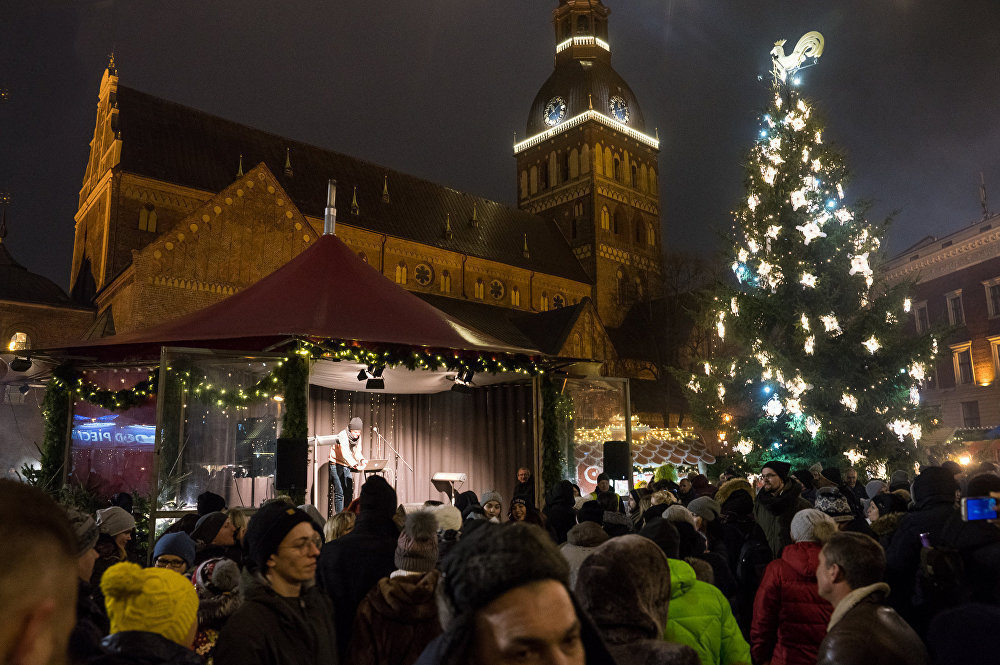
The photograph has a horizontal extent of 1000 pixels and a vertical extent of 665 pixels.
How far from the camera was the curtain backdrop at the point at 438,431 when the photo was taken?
14.8 m

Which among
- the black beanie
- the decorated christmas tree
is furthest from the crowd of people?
the decorated christmas tree

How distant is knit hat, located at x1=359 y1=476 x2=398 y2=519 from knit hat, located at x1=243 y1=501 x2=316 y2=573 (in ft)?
4.50

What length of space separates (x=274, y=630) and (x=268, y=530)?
0.36 m

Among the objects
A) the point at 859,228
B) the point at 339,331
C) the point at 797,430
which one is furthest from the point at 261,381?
the point at 859,228

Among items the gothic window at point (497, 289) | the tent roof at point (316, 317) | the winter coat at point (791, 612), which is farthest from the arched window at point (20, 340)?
the winter coat at point (791, 612)

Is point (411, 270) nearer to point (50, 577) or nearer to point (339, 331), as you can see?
point (339, 331)

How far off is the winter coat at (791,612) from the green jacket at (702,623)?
29.5 inches

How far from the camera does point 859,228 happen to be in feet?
53.2

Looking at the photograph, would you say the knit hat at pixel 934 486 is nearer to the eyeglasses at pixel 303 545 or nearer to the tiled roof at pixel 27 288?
the eyeglasses at pixel 303 545

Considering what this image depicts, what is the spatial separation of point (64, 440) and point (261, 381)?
3.95 metres

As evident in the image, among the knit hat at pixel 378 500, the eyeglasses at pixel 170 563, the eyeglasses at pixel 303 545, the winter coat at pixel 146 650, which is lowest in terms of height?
the eyeglasses at pixel 170 563

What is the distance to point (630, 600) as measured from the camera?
2133 mm

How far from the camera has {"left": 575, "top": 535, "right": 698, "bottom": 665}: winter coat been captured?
207 centimetres

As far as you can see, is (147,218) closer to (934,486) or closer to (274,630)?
(274,630)
